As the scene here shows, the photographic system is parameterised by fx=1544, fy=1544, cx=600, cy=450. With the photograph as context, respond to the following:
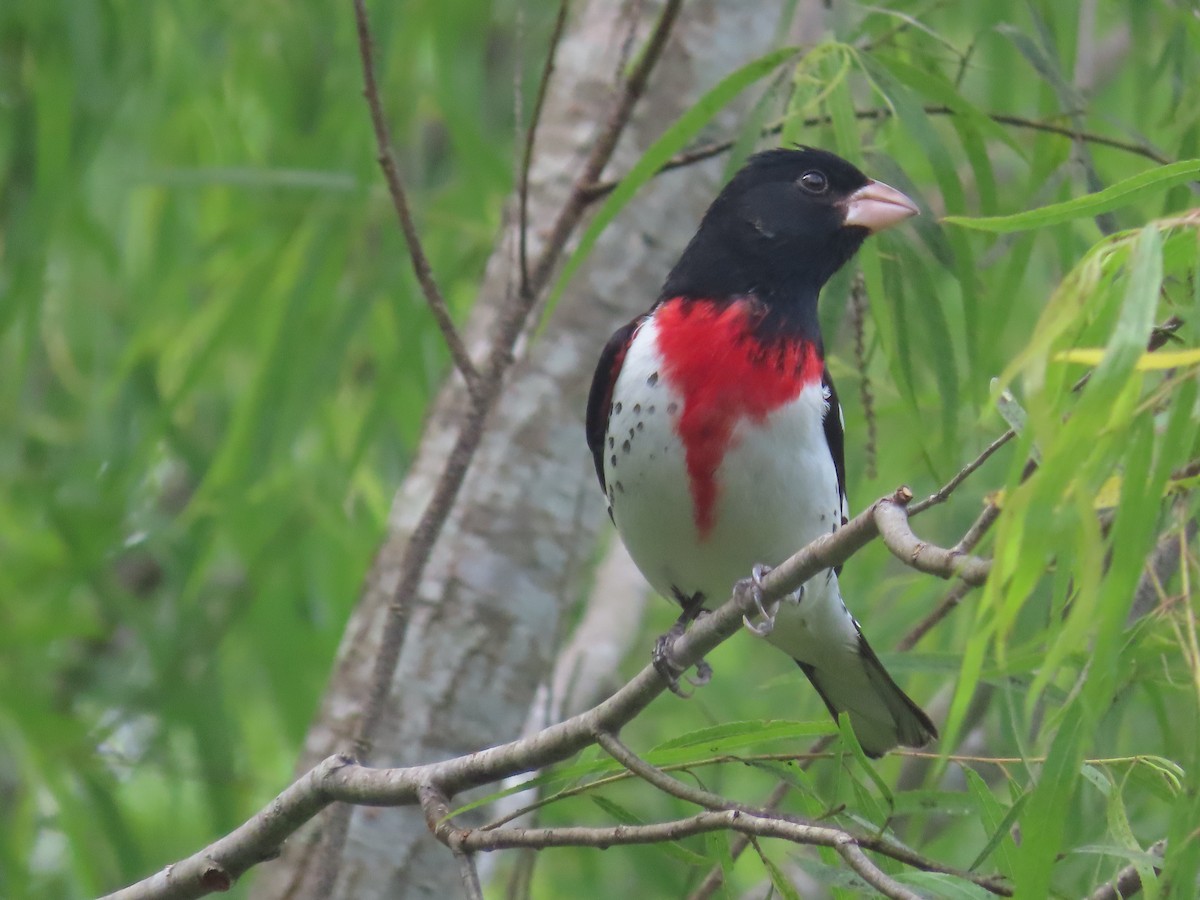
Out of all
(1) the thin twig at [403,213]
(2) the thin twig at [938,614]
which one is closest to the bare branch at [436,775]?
(2) the thin twig at [938,614]

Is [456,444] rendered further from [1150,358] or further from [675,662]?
[1150,358]

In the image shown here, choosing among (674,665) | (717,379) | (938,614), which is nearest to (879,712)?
(938,614)

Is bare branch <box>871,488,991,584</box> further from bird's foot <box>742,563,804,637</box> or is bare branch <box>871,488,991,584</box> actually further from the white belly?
the white belly

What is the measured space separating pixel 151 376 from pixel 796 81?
212 cm

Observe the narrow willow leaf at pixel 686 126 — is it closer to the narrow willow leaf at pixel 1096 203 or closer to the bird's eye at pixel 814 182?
the bird's eye at pixel 814 182

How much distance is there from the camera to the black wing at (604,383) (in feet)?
9.44

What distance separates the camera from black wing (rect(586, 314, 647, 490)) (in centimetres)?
288

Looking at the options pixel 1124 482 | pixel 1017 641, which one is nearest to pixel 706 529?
pixel 1017 641

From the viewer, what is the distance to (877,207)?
2811mm

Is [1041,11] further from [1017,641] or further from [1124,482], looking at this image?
[1124,482]

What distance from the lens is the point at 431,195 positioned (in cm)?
422

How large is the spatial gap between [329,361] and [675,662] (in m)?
1.98

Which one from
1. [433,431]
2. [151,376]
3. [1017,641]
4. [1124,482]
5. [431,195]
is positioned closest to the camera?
[1124,482]

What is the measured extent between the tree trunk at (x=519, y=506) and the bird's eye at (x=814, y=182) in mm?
464
